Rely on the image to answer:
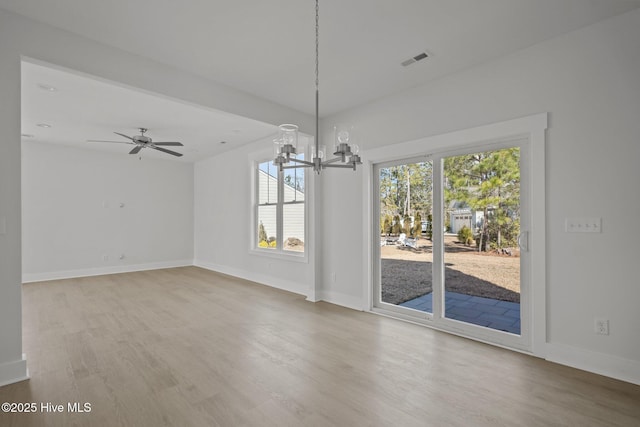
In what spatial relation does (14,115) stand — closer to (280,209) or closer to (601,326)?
(280,209)

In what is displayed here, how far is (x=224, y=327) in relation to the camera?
362 cm

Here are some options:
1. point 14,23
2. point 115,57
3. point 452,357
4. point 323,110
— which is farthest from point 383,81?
point 14,23

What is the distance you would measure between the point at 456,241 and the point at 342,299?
188cm

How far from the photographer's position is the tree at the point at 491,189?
10.2 ft

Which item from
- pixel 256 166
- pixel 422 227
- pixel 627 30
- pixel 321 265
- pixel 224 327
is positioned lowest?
pixel 224 327

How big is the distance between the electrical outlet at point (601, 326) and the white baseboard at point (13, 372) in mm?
4667

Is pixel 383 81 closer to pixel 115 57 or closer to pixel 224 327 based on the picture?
pixel 115 57

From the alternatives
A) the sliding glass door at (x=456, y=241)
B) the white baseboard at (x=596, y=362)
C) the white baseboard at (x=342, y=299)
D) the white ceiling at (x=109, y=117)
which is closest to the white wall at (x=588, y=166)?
the white baseboard at (x=596, y=362)

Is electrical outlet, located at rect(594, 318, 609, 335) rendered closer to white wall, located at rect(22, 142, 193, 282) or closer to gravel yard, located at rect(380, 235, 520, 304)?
gravel yard, located at rect(380, 235, 520, 304)

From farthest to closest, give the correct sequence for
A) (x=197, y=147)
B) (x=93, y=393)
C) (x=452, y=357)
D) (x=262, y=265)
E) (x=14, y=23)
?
(x=197, y=147), (x=262, y=265), (x=452, y=357), (x=14, y=23), (x=93, y=393)

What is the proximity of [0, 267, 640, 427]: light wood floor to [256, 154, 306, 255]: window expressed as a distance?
5.88 ft

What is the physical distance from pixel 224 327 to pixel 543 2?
14.0 feet

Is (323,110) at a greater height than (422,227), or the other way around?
(323,110)

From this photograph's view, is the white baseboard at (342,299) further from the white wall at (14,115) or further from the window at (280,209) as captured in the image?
the white wall at (14,115)
